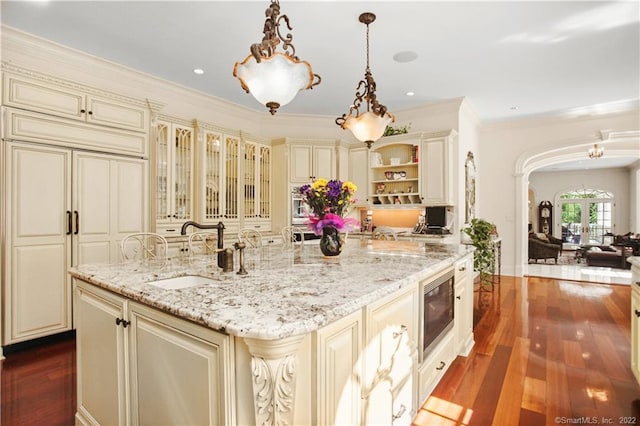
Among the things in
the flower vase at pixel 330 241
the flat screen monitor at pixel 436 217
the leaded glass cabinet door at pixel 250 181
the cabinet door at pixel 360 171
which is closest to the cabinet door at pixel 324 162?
the cabinet door at pixel 360 171

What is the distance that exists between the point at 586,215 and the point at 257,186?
1220cm

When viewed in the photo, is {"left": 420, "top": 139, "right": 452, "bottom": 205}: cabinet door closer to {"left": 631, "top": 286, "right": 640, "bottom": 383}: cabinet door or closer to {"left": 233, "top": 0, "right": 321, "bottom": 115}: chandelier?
{"left": 631, "top": 286, "right": 640, "bottom": 383}: cabinet door

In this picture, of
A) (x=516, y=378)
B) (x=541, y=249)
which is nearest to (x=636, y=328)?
(x=516, y=378)

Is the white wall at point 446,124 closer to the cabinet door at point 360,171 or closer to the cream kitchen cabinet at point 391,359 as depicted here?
the cabinet door at point 360,171

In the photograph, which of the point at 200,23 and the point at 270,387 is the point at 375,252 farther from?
the point at 200,23

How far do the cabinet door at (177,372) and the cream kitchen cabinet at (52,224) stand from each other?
244cm

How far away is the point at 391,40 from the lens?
3324 mm

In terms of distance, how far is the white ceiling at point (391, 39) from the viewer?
2.81m

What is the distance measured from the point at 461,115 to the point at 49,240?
18.4 ft

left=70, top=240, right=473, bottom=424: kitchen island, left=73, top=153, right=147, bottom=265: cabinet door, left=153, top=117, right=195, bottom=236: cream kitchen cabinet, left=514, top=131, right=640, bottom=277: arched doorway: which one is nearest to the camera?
left=70, top=240, right=473, bottom=424: kitchen island

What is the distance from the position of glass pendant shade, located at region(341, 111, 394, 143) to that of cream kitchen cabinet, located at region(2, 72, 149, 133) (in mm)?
2442

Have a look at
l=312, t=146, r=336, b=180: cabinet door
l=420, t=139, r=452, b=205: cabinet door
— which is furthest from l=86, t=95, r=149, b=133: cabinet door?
l=420, t=139, r=452, b=205: cabinet door

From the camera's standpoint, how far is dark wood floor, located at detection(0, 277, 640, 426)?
6.70ft

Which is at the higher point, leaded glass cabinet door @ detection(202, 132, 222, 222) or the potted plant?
leaded glass cabinet door @ detection(202, 132, 222, 222)
